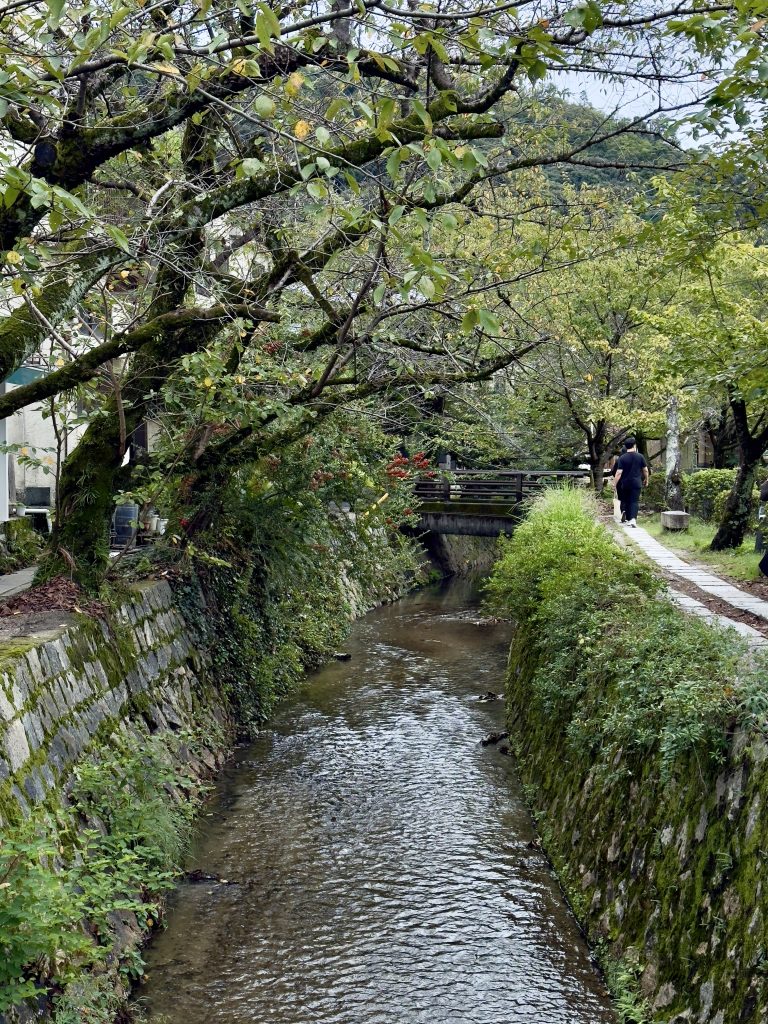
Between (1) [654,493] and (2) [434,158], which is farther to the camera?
(1) [654,493]

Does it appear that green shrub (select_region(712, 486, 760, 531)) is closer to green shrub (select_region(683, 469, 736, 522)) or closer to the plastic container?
green shrub (select_region(683, 469, 736, 522))

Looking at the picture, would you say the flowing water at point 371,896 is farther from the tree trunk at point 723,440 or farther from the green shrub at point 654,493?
the green shrub at point 654,493

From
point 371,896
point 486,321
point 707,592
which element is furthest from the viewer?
point 707,592

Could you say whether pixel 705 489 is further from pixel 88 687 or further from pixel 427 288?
pixel 427 288

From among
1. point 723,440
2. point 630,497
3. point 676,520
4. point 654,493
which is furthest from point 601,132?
point 654,493

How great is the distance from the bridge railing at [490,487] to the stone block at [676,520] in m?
5.57

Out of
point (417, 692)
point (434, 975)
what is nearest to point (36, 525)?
point (417, 692)

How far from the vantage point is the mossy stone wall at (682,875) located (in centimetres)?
522

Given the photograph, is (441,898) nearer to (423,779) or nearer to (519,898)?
(519,898)

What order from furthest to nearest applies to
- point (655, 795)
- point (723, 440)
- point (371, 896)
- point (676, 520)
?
1. point (723, 440)
2. point (676, 520)
3. point (371, 896)
4. point (655, 795)

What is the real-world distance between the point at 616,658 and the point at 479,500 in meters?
19.4

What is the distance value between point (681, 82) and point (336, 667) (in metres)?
12.3

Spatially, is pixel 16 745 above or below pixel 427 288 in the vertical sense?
below

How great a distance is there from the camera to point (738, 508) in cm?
1619
